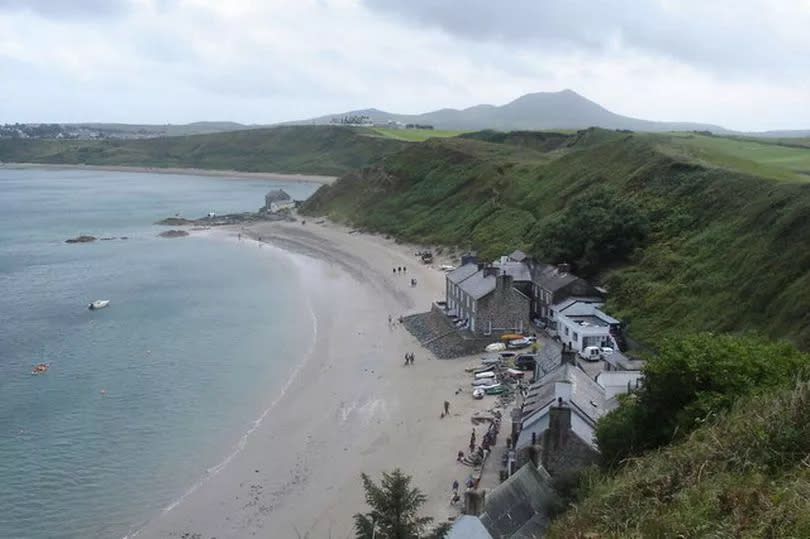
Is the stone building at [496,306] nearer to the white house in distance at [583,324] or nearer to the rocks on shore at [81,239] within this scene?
the white house in distance at [583,324]

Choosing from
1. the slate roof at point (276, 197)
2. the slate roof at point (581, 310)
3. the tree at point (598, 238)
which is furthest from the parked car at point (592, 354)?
the slate roof at point (276, 197)

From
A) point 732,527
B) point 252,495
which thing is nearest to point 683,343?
point 732,527

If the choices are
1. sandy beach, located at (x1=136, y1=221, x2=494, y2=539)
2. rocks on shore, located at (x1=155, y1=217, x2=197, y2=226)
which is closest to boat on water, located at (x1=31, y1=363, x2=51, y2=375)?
sandy beach, located at (x1=136, y1=221, x2=494, y2=539)

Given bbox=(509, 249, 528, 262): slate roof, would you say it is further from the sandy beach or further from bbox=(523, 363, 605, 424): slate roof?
bbox=(523, 363, 605, 424): slate roof

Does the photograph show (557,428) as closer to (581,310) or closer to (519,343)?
(519,343)

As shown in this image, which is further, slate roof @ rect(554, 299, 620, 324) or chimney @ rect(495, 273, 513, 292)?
chimney @ rect(495, 273, 513, 292)
